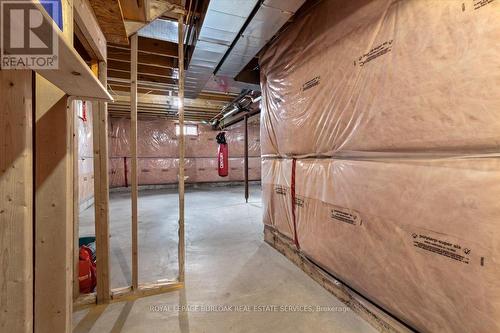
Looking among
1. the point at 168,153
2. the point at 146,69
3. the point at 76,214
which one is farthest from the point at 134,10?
the point at 168,153

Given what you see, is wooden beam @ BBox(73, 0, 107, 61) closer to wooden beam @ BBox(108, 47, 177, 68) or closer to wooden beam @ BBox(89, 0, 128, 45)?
wooden beam @ BBox(89, 0, 128, 45)

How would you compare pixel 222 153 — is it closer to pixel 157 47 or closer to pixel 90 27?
pixel 157 47

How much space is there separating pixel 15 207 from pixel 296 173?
77.2 inches

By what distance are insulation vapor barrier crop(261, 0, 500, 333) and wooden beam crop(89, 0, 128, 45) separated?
1.49 meters

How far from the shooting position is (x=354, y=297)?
5.58 ft

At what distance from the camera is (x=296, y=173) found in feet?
7.70

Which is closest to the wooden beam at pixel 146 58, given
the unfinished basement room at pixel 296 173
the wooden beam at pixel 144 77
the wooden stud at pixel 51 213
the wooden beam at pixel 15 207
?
the unfinished basement room at pixel 296 173

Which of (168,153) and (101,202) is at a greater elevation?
(168,153)

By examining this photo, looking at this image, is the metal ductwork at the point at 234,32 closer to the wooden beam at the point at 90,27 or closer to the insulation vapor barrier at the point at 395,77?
the insulation vapor barrier at the point at 395,77

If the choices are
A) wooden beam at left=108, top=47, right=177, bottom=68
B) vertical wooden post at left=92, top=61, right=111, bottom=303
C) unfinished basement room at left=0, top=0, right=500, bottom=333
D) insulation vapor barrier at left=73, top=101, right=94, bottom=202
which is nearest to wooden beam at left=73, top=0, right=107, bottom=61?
unfinished basement room at left=0, top=0, right=500, bottom=333

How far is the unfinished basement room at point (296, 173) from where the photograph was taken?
0.98m

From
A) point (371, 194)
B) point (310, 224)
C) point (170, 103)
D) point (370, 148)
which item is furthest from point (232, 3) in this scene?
point (170, 103)

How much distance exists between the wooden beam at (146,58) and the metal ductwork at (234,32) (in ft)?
1.29

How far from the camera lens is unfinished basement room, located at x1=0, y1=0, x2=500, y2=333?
38.5 inches
